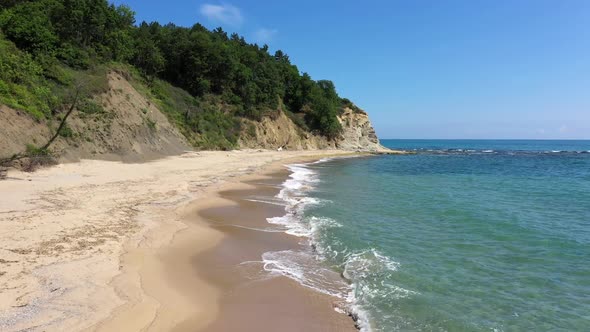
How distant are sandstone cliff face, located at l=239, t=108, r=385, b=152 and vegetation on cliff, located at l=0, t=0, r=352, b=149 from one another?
1749 mm

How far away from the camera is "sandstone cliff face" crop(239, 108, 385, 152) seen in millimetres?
55116

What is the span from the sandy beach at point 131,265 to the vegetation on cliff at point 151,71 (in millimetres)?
10263

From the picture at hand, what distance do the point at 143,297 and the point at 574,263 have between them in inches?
395

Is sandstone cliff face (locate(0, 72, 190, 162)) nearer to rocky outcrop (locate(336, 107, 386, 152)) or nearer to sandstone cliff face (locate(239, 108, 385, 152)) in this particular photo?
sandstone cliff face (locate(239, 108, 385, 152))

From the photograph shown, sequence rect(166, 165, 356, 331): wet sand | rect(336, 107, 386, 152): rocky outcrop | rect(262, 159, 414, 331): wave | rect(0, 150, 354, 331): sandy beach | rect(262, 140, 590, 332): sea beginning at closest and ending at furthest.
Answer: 1. rect(0, 150, 354, 331): sandy beach
2. rect(166, 165, 356, 331): wet sand
3. rect(262, 140, 590, 332): sea
4. rect(262, 159, 414, 331): wave
5. rect(336, 107, 386, 152): rocky outcrop

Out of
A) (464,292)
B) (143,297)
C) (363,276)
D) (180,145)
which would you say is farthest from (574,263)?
(180,145)

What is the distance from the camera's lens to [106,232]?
9.41 metres

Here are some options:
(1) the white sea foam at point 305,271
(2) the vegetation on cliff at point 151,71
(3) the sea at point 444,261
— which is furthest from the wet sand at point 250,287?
(2) the vegetation on cliff at point 151,71

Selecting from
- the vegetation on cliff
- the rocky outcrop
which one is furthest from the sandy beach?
the rocky outcrop

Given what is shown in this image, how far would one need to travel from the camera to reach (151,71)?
45031 mm

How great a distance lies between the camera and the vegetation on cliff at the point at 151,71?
2325cm

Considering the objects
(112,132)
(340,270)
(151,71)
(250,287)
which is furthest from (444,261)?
(151,71)

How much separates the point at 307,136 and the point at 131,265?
5988 centimetres

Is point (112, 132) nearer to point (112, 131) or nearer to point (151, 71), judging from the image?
point (112, 131)
